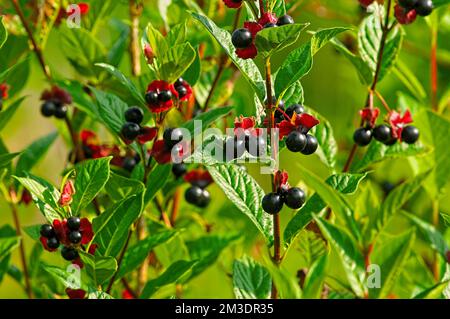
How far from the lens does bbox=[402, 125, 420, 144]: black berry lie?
131 cm

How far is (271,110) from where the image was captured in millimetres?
1015

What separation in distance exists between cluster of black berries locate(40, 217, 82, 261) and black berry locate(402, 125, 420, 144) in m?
0.54

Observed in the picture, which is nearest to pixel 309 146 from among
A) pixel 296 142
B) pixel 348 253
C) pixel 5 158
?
pixel 296 142

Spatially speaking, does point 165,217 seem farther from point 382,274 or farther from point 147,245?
point 382,274

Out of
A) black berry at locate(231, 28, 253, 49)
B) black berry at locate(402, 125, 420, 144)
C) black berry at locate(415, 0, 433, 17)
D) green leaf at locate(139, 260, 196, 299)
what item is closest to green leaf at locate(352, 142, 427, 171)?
black berry at locate(402, 125, 420, 144)

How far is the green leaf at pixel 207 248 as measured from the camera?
151cm

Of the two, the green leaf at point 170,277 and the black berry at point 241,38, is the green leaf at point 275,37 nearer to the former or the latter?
the black berry at point 241,38

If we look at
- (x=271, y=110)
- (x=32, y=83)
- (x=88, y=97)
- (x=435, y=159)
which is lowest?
(x=32, y=83)

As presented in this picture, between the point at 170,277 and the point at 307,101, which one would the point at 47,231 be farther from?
the point at 307,101

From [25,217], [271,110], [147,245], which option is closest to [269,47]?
[271,110]
